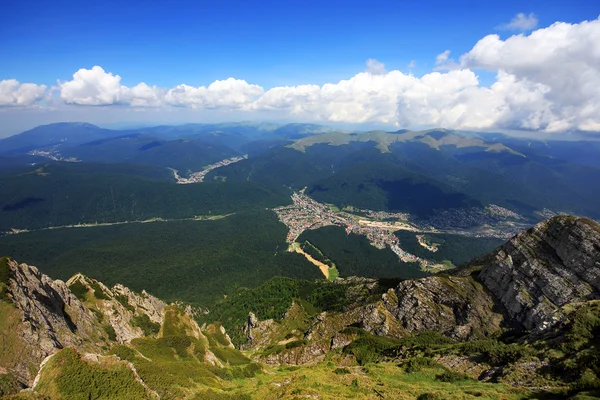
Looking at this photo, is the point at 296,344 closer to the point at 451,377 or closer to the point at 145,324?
the point at 145,324

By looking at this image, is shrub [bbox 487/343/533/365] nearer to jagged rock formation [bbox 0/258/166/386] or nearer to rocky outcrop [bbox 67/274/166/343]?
jagged rock formation [bbox 0/258/166/386]

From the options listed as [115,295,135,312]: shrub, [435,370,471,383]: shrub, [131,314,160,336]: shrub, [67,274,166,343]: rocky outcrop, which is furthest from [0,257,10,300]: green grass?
[435,370,471,383]: shrub

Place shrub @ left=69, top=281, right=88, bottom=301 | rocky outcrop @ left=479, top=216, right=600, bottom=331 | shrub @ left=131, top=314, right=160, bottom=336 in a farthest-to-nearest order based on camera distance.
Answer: shrub @ left=131, top=314, right=160, bottom=336 < shrub @ left=69, top=281, right=88, bottom=301 < rocky outcrop @ left=479, top=216, right=600, bottom=331

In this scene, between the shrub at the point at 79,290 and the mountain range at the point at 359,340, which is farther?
the shrub at the point at 79,290

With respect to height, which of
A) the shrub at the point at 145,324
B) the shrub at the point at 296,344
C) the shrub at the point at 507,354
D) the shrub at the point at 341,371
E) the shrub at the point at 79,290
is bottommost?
the shrub at the point at 296,344

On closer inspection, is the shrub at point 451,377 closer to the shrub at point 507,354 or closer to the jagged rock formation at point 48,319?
the shrub at point 507,354

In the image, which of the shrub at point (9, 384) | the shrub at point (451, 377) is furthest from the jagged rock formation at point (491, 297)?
the shrub at point (9, 384)

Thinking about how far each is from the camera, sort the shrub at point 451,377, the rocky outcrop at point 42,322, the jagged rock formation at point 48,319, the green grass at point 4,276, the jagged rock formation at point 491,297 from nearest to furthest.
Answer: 1. the shrub at point 451,377
2. the jagged rock formation at point 48,319
3. the rocky outcrop at point 42,322
4. the green grass at point 4,276
5. the jagged rock formation at point 491,297

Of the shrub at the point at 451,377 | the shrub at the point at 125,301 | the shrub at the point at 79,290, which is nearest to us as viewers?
the shrub at the point at 451,377

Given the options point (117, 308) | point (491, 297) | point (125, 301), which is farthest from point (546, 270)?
point (125, 301)
